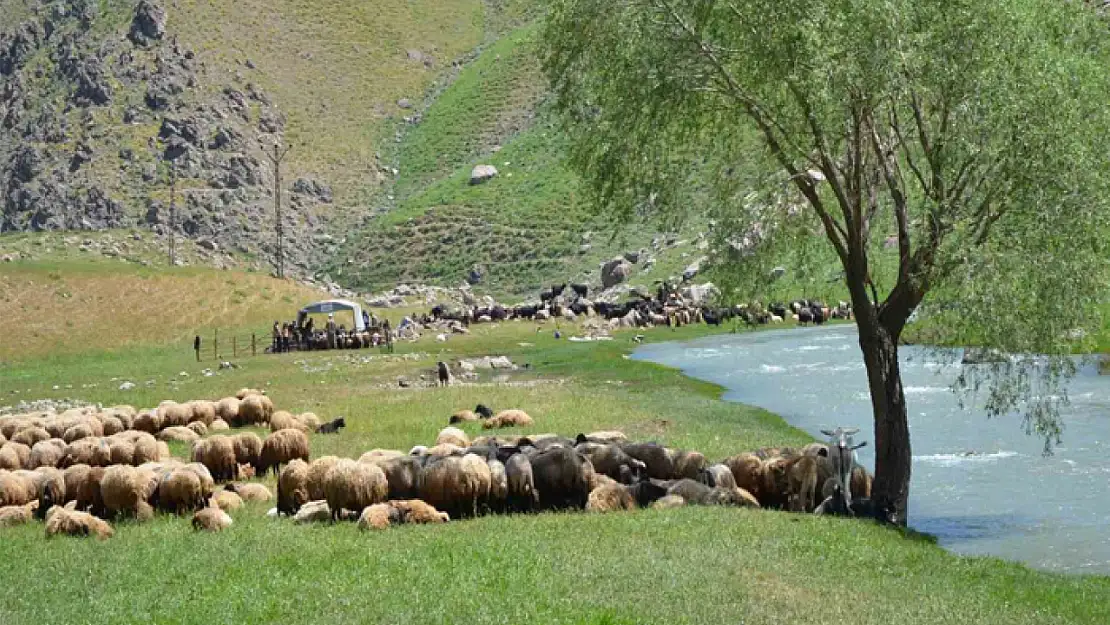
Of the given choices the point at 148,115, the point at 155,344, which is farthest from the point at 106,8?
the point at 155,344

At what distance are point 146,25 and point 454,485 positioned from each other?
4905 inches

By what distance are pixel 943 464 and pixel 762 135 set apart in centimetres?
Result: 920

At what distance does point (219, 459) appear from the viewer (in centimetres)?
2411

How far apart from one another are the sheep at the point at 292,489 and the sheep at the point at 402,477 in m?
0.36

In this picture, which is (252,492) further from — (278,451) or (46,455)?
(46,455)

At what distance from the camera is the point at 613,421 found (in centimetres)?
3155

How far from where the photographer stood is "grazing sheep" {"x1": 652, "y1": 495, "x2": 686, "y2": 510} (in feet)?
65.1

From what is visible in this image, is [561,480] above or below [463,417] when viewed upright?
below

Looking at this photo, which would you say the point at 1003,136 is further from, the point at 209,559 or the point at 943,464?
the point at 209,559

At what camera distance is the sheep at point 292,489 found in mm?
20120

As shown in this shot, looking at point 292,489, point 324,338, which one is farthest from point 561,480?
point 324,338

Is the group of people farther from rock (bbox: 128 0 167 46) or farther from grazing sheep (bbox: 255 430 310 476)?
rock (bbox: 128 0 167 46)

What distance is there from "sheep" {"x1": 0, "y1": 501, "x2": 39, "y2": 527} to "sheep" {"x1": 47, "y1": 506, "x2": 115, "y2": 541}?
5.45 ft

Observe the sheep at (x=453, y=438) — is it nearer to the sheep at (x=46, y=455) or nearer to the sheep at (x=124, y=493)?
the sheep at (x=124, y=493)
